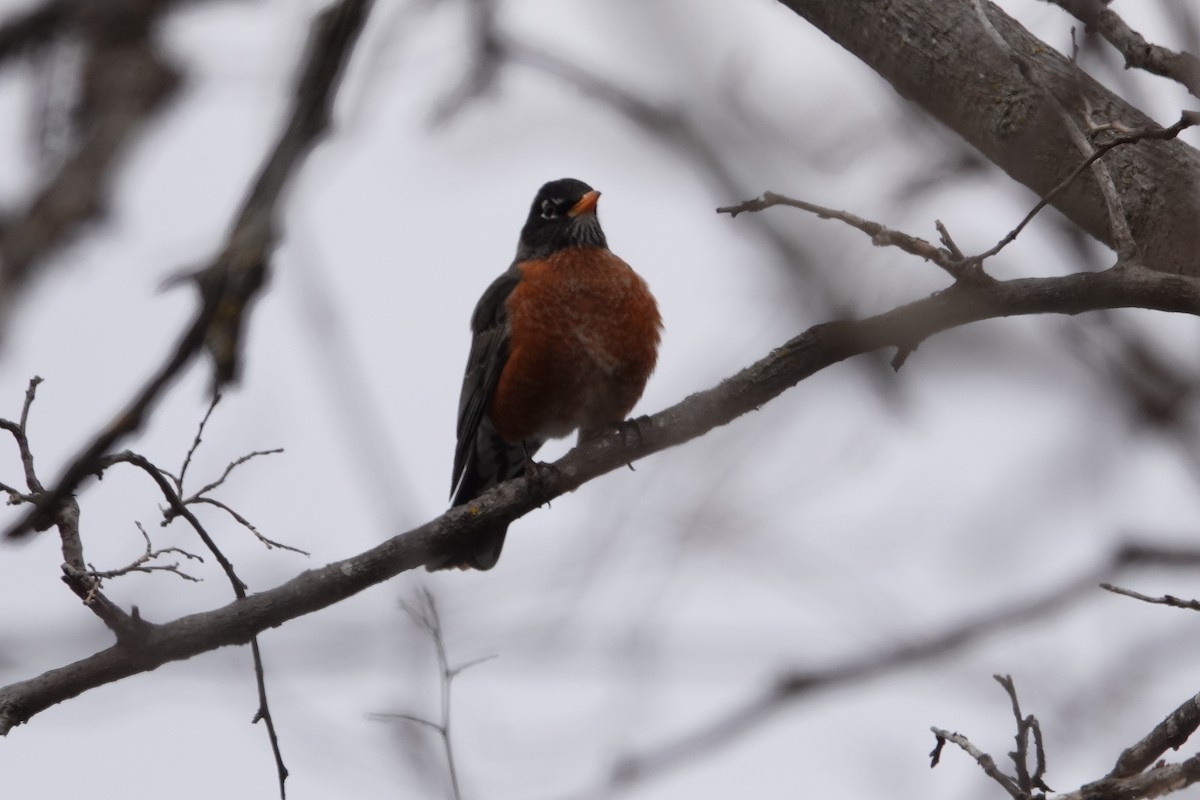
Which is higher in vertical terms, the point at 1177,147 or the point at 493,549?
the point at 493,549

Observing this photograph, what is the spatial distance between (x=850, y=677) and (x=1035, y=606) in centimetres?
51

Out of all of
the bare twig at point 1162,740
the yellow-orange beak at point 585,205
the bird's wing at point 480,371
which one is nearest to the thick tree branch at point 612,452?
the bare twig at point 1162,740

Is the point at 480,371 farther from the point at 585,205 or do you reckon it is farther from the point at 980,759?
the point at 980,759

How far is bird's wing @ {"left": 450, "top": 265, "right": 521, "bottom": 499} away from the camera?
7852 millimetres

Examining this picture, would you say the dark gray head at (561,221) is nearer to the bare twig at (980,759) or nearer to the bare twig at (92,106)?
the bare twig at (92,106)

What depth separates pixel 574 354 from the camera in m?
7.58

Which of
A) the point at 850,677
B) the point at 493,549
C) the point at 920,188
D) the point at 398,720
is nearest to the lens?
the point at 850,677

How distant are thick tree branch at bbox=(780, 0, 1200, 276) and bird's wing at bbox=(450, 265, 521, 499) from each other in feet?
12.3

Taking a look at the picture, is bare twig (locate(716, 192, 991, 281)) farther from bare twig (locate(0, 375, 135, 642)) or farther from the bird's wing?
the bird's wing

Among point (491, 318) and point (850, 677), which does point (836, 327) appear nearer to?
point (850, 677)

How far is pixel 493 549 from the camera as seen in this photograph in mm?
7609

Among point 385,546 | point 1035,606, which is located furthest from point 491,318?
point 1035,606

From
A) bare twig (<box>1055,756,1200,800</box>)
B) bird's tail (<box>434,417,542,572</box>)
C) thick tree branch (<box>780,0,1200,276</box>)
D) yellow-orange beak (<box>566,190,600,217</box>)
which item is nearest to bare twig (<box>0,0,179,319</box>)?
bird's tail (<box>434,417,542,572</box>)

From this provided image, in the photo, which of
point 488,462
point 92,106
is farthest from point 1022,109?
point 488,462
